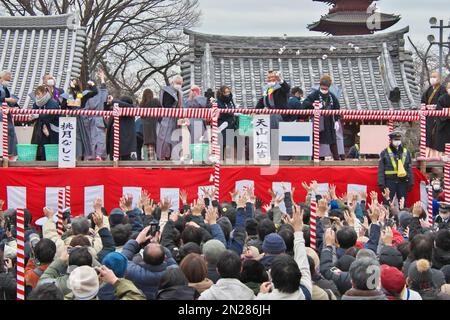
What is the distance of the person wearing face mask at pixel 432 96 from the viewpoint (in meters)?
14.5

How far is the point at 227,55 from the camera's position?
2247 centimetres

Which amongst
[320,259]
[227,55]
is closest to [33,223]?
[320,259]

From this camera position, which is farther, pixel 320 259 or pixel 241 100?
pixel 241 100

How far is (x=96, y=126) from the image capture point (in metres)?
14.2

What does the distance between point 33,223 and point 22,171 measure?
3.02ft

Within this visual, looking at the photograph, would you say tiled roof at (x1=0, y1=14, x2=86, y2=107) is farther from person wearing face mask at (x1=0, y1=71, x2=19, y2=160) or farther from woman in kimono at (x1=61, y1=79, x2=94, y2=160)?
woman in kimono at (x1=61, y1=79, x2=94, y2=160)

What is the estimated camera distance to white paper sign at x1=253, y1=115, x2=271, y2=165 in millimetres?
13820

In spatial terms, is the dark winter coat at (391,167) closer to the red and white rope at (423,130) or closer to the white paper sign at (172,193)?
the red and white rope at (423,130)

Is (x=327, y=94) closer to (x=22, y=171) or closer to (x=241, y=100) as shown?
(x=22, y=171)

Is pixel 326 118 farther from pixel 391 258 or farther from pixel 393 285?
pixel 393 285

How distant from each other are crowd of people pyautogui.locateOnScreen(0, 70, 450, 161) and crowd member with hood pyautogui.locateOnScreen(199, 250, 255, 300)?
318 inches

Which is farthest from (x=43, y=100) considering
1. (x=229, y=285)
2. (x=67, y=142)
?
(x=229, y=285)

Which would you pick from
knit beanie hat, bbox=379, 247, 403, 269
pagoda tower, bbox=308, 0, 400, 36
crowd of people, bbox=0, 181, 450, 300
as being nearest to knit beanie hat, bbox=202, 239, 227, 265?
crowd of people, bbox=0, 181, 450, 300

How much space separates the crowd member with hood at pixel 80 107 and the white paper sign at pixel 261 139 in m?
2.92
